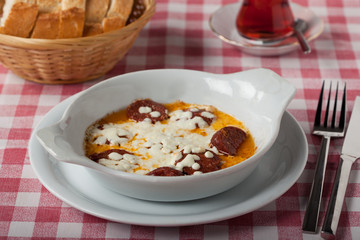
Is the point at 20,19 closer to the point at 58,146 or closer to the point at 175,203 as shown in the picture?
the point at 58,146

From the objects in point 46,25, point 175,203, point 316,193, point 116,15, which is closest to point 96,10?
point 116,15

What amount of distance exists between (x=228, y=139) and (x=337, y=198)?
0.90 feet

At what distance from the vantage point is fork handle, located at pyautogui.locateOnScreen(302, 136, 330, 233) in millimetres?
1141

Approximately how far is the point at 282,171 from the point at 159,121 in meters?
0.34

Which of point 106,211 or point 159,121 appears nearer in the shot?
point 106,211

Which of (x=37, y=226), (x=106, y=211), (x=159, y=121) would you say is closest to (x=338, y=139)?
(x=159, y=121)

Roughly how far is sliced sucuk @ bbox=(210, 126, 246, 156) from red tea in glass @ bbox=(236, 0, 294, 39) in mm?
709

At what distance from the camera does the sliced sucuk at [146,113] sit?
139 cm

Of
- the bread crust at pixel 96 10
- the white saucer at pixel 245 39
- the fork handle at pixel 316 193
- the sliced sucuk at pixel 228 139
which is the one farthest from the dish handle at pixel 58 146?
the white saucer at pixel 245 39

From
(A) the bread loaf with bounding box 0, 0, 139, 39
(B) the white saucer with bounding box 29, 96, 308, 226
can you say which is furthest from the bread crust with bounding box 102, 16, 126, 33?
(B) the white saucer with bounding box 29, 96, 308, 226

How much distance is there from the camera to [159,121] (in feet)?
4.56

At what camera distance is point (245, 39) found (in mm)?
1976

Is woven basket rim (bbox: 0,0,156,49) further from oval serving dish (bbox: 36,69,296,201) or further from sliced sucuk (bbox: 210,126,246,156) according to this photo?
sliced sucuk (bbox: 210,126,246,156)

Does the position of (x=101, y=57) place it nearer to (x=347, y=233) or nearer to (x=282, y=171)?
(x=282, y=171)
